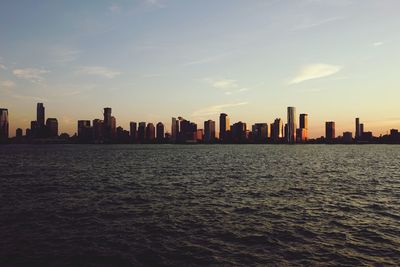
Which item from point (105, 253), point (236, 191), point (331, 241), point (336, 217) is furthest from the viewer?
point (236, 191)

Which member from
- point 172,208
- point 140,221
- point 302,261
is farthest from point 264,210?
point 302,261

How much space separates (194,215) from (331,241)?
12.3 meters

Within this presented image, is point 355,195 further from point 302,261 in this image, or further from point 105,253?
point 105,253

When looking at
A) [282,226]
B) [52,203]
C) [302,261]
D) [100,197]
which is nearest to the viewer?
[302,261]

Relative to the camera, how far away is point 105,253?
22203 mm

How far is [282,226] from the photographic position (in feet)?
94.7

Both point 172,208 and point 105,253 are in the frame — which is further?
point 172,208

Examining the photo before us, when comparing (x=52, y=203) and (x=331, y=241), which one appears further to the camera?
(x=52, y=203)

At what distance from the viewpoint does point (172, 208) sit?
3606 cm

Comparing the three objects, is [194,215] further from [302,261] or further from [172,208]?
[302,261]

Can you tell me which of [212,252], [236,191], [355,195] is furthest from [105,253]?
[355,195]

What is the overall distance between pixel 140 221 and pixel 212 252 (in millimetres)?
10069

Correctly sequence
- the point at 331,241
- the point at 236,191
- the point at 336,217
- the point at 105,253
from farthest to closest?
the point at 236,191 → the point at 336,217 → the point at 331,241 → the point at 105,253

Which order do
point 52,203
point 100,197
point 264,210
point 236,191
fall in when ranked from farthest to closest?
point 236,191 → point 100,197 → point 52,203 → point 264,210
